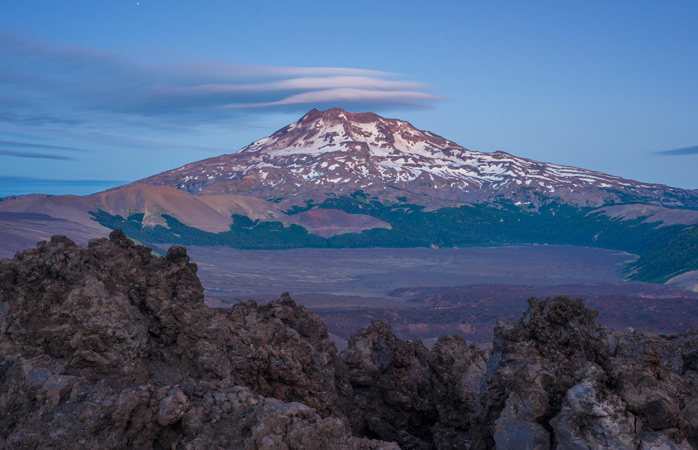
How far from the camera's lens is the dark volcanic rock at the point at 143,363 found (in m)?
9.05

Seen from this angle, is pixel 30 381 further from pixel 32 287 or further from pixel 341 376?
pixel 341 376

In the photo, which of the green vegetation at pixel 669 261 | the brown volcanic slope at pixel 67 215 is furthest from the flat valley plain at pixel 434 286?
the brown volcanic slope at pixel 67 215

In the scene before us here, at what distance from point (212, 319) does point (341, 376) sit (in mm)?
3986

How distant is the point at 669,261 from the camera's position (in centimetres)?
13312

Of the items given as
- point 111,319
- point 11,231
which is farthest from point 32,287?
point 11,231

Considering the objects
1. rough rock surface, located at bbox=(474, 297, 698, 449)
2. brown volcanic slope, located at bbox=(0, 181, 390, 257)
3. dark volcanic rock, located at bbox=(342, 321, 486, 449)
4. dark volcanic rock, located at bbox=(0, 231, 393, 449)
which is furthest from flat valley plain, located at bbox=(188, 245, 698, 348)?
brown volcanic slope, located at bbox=(0, 181, 390, 257)

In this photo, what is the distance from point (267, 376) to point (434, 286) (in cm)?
10790

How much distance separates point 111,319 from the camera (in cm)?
1136

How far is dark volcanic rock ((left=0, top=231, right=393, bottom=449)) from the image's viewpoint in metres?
9.05

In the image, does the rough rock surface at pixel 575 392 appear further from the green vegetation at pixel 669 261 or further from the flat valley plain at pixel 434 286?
the green vegetation at pixel 669 261

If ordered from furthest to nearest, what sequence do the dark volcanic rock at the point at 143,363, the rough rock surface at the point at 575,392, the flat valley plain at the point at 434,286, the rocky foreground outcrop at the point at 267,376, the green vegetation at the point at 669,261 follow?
the green vegetation at the point at 669,261 → the flat valley plain at the point at 434,286 → the dark volcanic rock at the point at 143,363 → the rocky foreground outcrop at the point at 267,376 → the rough rock surface at the point at 575,392

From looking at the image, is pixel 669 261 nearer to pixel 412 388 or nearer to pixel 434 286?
pixel 434 286

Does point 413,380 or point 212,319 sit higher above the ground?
point 212,319

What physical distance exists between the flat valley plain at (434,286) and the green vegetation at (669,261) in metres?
5.56
